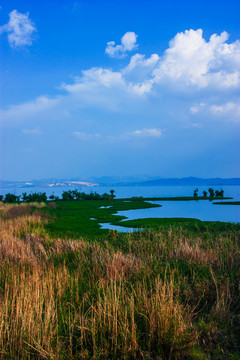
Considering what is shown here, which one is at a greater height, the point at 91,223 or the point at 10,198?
the point at 10,198

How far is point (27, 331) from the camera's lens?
2785 mm

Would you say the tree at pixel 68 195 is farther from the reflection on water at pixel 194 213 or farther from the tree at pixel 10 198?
the reflection on water at pixel 194 213

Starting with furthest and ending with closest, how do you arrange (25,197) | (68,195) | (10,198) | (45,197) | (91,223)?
(68,195), (45,197), (25,197), (10,198), (91,223)

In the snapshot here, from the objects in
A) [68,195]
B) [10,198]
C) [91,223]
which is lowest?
[91,223]

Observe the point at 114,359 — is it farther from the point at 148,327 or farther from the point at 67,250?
the point at 67,250

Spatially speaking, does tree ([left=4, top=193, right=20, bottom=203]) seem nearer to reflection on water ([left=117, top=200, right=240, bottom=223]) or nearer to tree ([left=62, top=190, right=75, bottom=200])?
tree ([left=62, top=190, right=75, bottom=200])

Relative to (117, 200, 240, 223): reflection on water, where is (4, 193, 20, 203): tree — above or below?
above

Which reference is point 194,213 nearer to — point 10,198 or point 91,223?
point 91,223

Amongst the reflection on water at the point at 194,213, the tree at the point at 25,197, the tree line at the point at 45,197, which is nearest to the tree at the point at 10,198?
the tree line at the point at 45,197

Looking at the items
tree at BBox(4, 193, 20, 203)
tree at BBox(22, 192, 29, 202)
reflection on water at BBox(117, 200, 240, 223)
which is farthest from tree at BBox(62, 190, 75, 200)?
reflection on water at BBox(117, 200, 240, 223)

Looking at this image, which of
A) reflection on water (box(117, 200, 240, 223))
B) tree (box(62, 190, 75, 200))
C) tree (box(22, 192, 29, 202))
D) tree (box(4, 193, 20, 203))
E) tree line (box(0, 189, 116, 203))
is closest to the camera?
reflection on water (box(117, 200, 240, 223))

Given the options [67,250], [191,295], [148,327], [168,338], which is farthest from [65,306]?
[67,250]

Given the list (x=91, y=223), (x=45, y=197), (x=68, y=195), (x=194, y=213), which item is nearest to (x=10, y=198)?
(x=45, y=197)

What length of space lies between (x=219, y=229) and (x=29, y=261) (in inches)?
334
